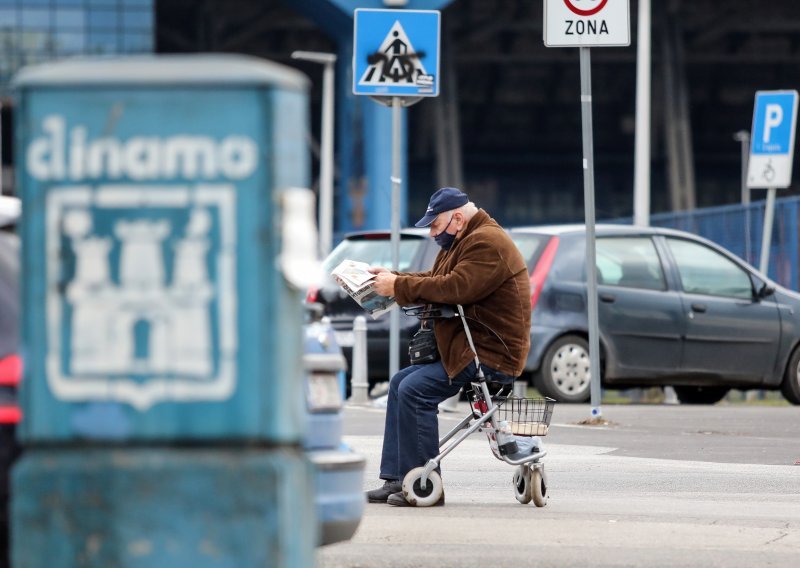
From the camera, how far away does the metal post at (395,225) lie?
553 inches

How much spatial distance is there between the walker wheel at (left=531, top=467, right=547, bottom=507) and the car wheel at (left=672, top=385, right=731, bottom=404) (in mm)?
9700

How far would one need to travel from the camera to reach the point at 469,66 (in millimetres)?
75125

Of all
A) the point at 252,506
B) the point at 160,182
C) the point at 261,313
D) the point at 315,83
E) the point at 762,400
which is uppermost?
the point at 315,83


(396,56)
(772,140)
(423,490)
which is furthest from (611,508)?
(772,140)

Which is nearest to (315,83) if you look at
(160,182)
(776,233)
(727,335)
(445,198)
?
(776,233)

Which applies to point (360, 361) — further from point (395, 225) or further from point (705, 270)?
point (705, 270)

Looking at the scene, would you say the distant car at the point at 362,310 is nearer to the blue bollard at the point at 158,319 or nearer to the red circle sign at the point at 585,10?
the red circle sign at the point at 585,10

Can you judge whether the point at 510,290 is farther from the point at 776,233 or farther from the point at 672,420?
the point at 776,233

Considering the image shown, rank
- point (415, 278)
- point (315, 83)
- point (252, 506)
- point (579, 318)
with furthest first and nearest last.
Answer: point (315, 83), point (579, 318), point (415, 278), point (252, 506)

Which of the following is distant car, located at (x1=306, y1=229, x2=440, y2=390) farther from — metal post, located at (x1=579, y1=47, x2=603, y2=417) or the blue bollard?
the blue bollard

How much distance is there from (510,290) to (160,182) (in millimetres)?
4936

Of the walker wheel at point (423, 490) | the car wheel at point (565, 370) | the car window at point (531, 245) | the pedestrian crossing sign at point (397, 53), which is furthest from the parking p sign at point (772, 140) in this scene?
the walker wheel at point (423, 490)

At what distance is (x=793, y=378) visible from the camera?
17.1 m

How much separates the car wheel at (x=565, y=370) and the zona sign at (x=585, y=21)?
335 cm
